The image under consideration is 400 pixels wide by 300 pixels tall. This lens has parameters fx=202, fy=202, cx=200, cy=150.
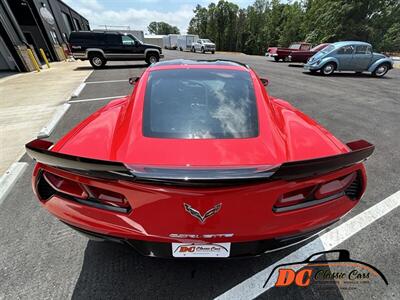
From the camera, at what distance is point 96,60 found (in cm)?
1362

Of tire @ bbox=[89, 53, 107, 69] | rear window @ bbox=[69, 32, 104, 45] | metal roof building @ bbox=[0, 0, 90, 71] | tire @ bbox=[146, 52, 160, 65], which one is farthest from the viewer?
A: tire @ bbox=[146, 52, 160, 65]

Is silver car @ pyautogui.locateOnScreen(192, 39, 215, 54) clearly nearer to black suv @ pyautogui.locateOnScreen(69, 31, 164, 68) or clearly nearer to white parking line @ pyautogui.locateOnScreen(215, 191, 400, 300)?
black suv @ pyautogui.locateOnScreen(69, 31, 164, 68)

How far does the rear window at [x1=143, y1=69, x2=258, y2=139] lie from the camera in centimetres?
153

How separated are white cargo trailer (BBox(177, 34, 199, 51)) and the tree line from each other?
16699 mm

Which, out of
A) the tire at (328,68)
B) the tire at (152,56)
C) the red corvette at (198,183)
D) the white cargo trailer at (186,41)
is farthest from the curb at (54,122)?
the white cargo trailer at (186,41)

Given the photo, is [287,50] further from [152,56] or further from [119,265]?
[119,265]

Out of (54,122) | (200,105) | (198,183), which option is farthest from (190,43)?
(198,183)

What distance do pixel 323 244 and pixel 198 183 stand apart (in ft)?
5.33

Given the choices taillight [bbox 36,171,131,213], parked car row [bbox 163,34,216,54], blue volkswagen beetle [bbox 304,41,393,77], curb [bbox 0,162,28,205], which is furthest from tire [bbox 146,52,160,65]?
parked car row [bbox 163,34,216,54]

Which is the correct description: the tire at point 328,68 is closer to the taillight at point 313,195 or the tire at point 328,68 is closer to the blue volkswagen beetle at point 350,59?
the blue volkswagen beetle at point 350,59

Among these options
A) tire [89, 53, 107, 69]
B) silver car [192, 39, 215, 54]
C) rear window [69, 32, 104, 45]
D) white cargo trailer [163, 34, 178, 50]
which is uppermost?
rear window [69, 32, 104, 45]

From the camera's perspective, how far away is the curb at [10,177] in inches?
101

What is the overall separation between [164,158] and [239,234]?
0.62 meters

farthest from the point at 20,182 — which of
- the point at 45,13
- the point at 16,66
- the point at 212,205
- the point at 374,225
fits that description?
the point at 45,13
